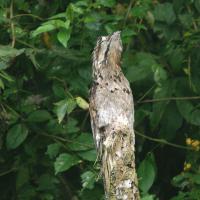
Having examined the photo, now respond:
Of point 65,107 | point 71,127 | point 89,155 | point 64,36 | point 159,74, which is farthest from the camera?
point 159,74

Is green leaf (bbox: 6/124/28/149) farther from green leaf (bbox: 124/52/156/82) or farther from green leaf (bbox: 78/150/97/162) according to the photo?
green leaf (bbox: 124/52/156/82)

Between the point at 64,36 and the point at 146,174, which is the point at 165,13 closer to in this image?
the point at 146,174

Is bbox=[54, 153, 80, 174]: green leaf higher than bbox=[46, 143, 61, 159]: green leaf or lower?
lower

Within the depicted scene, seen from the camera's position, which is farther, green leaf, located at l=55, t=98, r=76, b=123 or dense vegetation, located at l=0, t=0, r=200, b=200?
dense vegetation, located at l=0, t=0, r=200, b=200

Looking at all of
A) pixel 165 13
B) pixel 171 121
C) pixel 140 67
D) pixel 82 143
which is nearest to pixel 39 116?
pixel 82 143

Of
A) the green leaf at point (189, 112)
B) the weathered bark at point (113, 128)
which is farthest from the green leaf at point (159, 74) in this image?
the weathered bark at point (113, 128)

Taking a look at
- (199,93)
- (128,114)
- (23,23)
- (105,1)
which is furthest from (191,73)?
(128,114)

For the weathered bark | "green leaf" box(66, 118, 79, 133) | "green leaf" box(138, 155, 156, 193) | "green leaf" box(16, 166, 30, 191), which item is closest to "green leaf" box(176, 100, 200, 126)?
"green leaf" box(138, 155, 156, 193)
